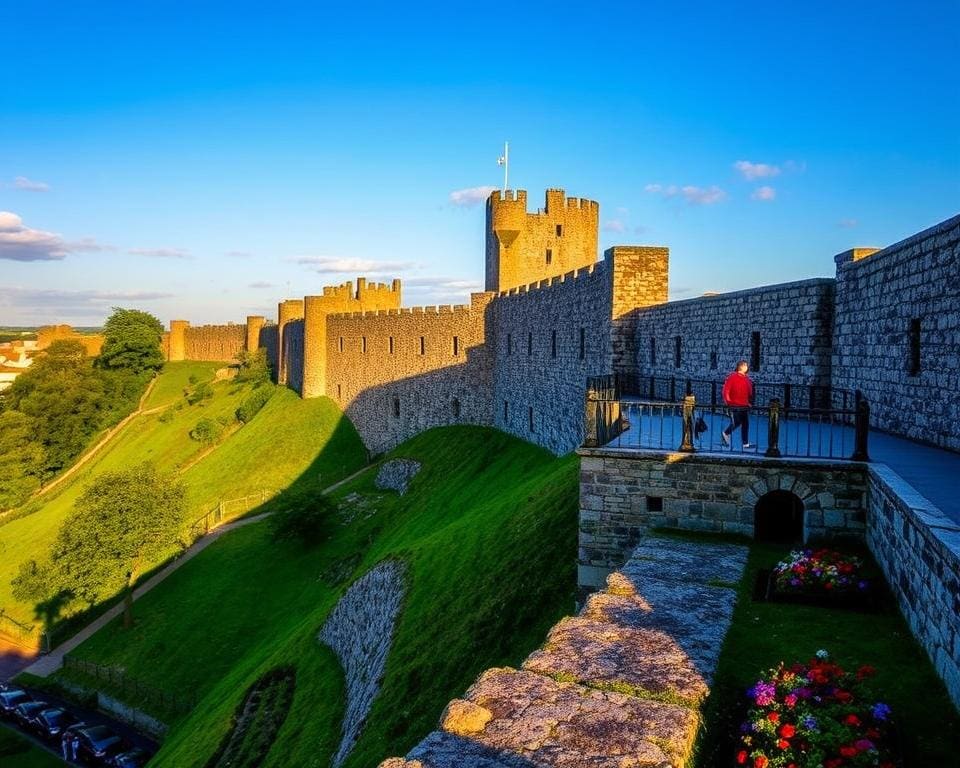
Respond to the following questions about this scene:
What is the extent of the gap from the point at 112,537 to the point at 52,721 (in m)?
8.28

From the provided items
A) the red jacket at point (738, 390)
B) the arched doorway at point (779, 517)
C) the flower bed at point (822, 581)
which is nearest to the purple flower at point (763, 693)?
the flower bed at point (822, 581)

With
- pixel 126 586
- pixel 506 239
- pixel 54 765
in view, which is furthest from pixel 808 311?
pixel 506 239

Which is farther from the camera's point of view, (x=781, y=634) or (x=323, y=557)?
(x=323, y=557)

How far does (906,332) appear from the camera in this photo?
11859 millimetres

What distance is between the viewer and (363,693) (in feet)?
47.2

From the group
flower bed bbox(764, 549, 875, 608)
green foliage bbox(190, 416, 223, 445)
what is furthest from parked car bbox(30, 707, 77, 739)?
green foliage bbox(190, 416, 223, 445)

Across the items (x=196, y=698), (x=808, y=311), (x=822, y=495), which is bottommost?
(x=196, y=698)

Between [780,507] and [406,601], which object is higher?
[780,507]

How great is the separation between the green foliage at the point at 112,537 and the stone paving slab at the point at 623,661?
29190mm

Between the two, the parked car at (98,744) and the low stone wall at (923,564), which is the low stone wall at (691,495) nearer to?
the low stone wall at (923,564)

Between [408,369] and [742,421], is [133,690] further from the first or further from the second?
[742,421]

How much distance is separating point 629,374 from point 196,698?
677 inches

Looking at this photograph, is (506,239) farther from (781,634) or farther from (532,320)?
(781,634)

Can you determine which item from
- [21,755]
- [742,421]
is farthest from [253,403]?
[742,421]
